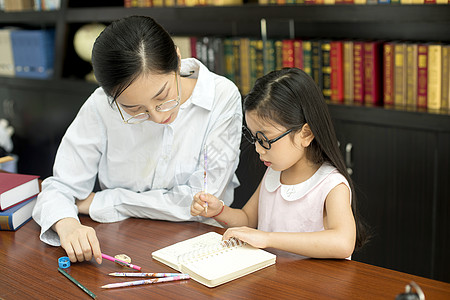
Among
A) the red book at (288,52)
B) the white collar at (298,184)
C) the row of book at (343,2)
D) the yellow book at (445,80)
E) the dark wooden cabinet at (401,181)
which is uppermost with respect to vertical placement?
the row of book at (343,2)

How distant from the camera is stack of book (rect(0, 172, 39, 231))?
1466mm

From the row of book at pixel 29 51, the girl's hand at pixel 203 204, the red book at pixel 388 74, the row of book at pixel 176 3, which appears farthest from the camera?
the row of book at pixel 29 51

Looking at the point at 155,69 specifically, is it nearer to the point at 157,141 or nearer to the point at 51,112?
the point at 157,141

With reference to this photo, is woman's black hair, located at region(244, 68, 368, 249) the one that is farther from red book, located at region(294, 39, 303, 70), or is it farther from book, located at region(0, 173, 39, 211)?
red book, located at region(294, 39, 303, 70)

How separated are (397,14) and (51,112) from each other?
7.53ft

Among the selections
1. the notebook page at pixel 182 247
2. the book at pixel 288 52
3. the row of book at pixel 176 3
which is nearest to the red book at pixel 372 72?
the book at pixel 288 52

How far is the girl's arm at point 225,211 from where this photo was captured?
4.52ft

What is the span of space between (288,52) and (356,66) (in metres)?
0.33

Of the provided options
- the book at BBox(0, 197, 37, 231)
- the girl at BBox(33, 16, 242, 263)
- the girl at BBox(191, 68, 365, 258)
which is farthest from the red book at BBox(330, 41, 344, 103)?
the book at BBox(0, 197, 37, 231)

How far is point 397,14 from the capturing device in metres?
2.05

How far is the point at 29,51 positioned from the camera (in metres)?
3.60

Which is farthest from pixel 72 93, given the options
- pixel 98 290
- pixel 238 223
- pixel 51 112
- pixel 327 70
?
pixel 98 290

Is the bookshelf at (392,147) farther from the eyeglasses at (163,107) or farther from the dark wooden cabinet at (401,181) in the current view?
the eyeglasses at (163,107)

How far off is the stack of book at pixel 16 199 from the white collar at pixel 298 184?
2.20ft
